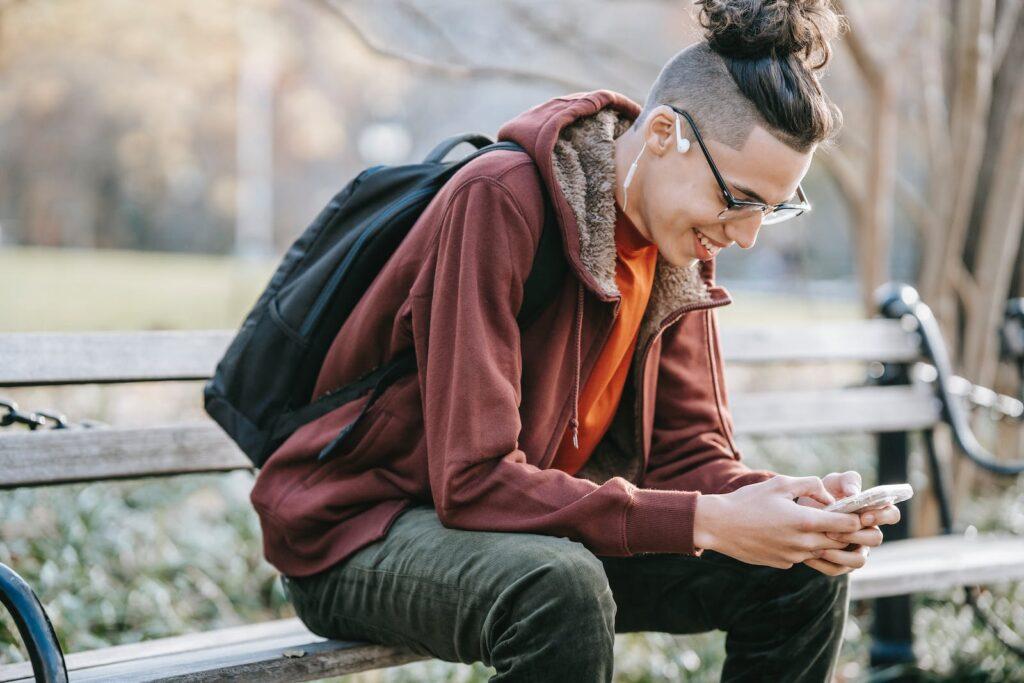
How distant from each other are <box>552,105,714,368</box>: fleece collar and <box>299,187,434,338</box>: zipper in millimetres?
305

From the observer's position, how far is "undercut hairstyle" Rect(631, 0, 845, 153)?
2.35 meters

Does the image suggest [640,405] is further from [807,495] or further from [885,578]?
[885,578]

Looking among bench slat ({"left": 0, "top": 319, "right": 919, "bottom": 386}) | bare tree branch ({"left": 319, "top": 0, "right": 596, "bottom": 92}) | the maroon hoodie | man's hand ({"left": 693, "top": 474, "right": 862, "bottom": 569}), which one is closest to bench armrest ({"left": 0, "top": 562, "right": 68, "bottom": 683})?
the maroon hoodie

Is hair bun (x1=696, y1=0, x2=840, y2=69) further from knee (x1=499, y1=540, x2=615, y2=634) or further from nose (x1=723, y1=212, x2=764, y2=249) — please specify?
knee (x1=499, y1=540, x2=615, y2=634)

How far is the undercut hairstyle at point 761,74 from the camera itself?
7.72 ft

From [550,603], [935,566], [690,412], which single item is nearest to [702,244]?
[690,412]

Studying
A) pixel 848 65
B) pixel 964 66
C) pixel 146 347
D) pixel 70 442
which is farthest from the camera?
pixel 848 65

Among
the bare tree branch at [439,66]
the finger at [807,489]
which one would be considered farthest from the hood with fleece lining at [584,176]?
the bare tree branch at [439,66]

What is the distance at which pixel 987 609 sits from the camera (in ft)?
14.4

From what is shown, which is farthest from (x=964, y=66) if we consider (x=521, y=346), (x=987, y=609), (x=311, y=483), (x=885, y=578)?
(x=311, y=483)

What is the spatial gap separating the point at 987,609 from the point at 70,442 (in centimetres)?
323

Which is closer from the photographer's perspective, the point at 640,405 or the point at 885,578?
the point at 640,405

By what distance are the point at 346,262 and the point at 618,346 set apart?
61 centimetres

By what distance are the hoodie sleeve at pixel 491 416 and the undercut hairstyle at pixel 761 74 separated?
452 mm
